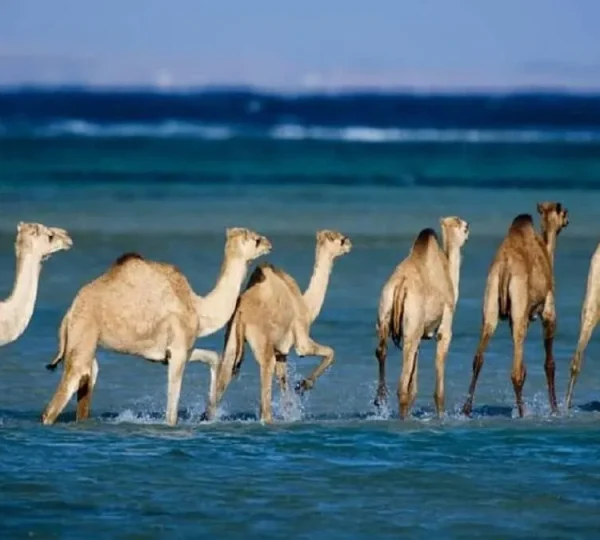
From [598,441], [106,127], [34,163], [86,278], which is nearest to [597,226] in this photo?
[86,278]

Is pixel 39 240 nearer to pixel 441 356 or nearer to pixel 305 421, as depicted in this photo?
pixel 305 421

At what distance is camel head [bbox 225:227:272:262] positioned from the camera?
532 inches

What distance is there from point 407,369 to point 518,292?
1106 millimetres

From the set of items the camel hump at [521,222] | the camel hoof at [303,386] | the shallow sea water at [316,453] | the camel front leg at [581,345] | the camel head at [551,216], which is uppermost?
the camel head at [551,216]

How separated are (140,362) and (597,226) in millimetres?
15719

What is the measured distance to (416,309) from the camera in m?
13.7

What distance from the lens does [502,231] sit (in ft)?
100

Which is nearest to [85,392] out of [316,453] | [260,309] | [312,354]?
[260,309]

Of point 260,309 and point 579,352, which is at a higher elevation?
point 260,309

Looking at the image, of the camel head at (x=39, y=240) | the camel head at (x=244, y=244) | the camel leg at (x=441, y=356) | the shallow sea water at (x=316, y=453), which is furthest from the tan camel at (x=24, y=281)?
the camel leg at (x=441, y=356)

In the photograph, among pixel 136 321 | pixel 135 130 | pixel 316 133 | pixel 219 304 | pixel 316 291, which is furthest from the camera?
pixel 135 130

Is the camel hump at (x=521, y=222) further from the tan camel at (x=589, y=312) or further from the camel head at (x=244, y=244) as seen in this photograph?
the camel head at (x=244, y=244)

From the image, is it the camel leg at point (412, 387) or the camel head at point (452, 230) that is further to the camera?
the camel head at point (452, 230)

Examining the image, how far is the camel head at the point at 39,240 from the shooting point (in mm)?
13148
